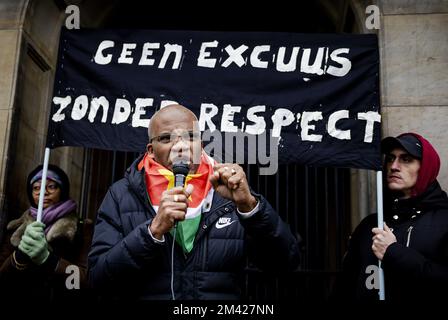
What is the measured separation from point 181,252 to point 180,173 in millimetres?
520

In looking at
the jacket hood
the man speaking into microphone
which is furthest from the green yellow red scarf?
the jacket hood

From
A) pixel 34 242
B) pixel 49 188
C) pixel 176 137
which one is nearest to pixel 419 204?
pixel 176 137

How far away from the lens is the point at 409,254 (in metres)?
3.14

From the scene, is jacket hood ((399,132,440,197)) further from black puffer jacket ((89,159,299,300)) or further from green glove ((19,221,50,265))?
green glove ((19,221,50,265))

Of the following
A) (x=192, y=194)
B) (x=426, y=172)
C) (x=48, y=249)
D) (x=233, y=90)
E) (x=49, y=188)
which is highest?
(x=233, y=90)

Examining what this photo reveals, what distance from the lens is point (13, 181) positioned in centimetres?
476

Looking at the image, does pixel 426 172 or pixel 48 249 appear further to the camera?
pixel 48 249

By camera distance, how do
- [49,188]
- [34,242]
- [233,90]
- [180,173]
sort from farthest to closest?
[49,188]
[233,90]
[34,242]
[180,173]

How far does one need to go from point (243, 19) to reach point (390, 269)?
5118 millimetres

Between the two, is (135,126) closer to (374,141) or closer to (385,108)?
(374,141)

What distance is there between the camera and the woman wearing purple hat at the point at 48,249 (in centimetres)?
369

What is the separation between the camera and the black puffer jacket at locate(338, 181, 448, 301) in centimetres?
311

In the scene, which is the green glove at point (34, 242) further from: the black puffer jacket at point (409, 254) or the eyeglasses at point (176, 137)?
the black puffer jacket at point (409, 254)

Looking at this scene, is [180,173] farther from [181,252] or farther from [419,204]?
[419,204]
